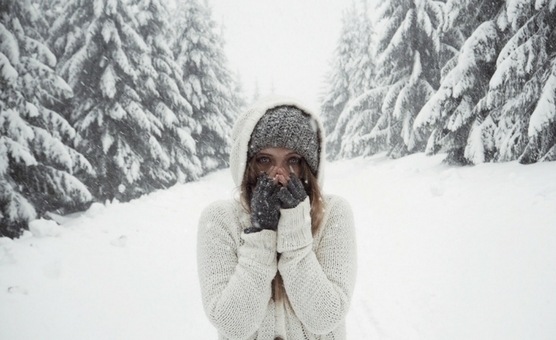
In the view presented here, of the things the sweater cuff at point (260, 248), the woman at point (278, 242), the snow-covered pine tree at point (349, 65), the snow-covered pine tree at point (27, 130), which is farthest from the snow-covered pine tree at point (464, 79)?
the snow-covered pine tree at point (349, 65)

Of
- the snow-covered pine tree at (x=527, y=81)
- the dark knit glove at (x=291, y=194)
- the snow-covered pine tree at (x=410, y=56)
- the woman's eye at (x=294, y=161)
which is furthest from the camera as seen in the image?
the snow-covered pine tree at (x=410, y=56)

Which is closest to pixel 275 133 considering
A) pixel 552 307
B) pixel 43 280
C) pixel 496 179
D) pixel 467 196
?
pixel 552 307

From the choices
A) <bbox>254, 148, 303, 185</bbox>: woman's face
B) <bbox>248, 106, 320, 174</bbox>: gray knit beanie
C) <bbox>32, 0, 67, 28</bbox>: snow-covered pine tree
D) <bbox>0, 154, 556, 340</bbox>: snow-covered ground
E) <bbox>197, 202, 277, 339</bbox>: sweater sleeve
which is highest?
<bbox>32, 0, 67, 28</bbox>: snow-covered pine tree

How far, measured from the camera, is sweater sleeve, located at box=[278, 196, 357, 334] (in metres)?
1.54

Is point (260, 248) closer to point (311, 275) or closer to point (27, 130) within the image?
point (311, 275)

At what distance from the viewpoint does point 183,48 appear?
64.2 ft

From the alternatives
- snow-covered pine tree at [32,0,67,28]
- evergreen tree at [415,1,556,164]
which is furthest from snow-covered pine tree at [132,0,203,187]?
evergreen tree at [415,1,556,164]

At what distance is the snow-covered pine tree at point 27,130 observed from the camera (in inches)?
299

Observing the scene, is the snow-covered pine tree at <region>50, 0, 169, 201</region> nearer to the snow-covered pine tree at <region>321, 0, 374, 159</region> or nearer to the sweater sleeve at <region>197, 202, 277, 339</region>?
the sweater sleeve at <region>197, 202, 277, 339</region>

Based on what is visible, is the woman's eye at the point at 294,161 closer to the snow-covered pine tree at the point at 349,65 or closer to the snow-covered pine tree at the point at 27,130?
the snow-covered pine tree at the point at 27,130

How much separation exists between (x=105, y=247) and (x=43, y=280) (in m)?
1.41

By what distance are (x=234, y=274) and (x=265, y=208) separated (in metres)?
0.37

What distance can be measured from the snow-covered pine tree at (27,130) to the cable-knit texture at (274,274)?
835 cm

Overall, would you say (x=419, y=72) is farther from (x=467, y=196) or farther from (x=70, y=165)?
(x=70, y=165)
